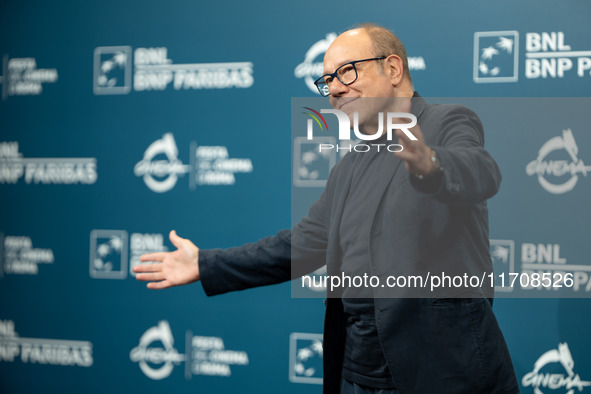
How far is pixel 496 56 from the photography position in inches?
99.1

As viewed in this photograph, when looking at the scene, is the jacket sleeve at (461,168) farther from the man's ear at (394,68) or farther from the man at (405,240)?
the man's ear at (394,68)

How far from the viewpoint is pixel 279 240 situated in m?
1.72

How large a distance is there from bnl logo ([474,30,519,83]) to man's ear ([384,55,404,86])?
1190 millimetres

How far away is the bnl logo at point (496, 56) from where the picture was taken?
8.21 feet

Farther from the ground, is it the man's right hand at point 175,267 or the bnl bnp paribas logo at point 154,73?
the bnl bnp paribas logo at point 154,73

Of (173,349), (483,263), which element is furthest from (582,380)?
(173,349)

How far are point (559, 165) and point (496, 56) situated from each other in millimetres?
556

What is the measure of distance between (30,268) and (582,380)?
2.81m

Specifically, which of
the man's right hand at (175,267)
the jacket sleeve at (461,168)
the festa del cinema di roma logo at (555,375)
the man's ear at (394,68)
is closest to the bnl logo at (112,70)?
the man's right hand at (175,267)

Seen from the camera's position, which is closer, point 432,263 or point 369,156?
point 432,263

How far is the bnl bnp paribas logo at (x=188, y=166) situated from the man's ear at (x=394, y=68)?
1.39m

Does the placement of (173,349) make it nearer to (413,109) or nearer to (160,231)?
(160,231)

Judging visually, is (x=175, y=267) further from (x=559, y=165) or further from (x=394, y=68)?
(x=559, y=165)

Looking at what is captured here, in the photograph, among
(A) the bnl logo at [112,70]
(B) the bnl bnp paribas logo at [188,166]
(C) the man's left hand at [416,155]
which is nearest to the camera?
(C) the man's left hand at [416,155]
